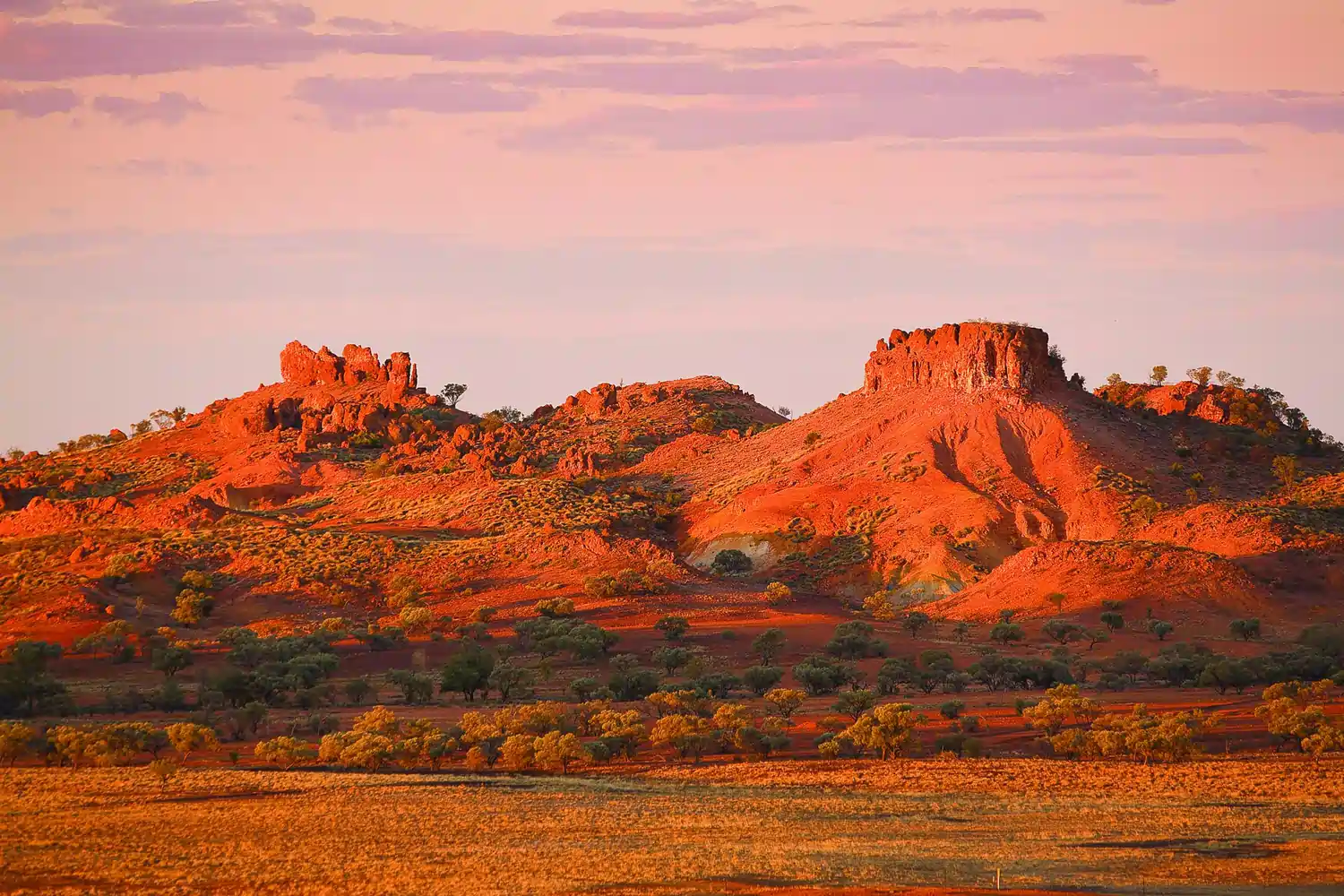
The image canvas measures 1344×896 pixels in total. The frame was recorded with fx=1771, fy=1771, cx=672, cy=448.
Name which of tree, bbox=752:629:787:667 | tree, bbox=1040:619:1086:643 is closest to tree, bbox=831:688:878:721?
tree, bbox=752:629:787:667

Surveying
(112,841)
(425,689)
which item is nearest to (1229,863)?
(112,841)

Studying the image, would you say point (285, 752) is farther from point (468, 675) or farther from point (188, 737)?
point (468, 675)

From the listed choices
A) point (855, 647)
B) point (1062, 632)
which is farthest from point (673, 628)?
point (1062, 632)

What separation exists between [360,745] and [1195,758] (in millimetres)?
26579

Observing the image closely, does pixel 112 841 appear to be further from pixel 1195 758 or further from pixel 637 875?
pixel 1195 758

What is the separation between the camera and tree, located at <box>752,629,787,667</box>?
3194 inches

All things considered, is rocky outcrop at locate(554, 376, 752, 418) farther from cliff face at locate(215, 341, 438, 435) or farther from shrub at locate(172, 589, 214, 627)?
shrub at locate(172, 589, 214, 627)

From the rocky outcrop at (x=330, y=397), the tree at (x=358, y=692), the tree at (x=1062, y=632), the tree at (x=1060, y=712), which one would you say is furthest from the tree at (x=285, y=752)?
the rocky outcrop at (x=330, y=397)

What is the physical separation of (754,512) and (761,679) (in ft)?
134

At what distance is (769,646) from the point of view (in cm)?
8144

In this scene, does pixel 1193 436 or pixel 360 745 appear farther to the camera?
pixel 1193 436

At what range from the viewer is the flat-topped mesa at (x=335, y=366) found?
156 metres

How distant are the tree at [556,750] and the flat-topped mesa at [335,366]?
100 metres

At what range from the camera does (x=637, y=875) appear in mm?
37438
